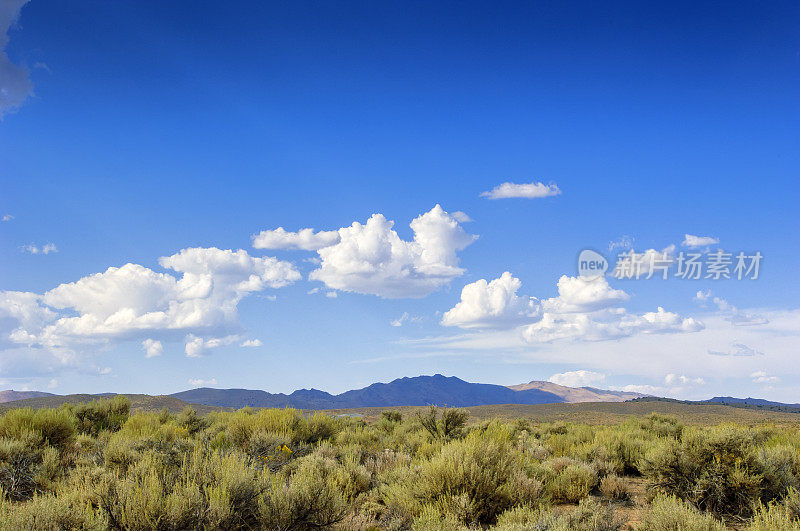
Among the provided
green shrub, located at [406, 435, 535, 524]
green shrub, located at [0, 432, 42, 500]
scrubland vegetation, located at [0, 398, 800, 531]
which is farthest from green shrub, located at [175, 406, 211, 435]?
green shrub, located at [406, 435, 535, 524]

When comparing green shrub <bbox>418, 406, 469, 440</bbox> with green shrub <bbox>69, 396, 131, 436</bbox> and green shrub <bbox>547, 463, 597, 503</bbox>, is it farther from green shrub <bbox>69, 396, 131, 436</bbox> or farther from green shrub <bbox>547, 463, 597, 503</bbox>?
green shrub <bbox>69, 396, 131, 436</bbox>

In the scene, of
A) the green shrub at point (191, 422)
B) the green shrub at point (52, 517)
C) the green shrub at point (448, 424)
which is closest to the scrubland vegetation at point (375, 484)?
the green shrub at point (52, 517)

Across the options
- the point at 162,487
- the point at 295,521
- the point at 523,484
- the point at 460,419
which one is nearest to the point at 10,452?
the point at 162,487

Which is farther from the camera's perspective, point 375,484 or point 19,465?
point 19,465

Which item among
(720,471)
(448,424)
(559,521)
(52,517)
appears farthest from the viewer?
(448,424)

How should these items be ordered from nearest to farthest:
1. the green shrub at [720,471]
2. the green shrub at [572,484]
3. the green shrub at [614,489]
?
1. the green shrub at [720,471]
2. the green shrub at [572,484]
3. the green shrub at [614,489]

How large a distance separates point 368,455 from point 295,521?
6141 millimetres

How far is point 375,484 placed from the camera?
9023 mm

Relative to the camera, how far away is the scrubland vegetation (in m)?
5.74

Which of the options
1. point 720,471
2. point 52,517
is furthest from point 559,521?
point 52,517

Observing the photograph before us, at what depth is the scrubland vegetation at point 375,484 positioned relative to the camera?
18.8 ft

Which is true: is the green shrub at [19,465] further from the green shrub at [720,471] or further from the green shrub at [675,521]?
the green shrub at [720,471]

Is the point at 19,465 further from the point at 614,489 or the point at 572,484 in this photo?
the point at 614,489

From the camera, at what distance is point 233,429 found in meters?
13.4
